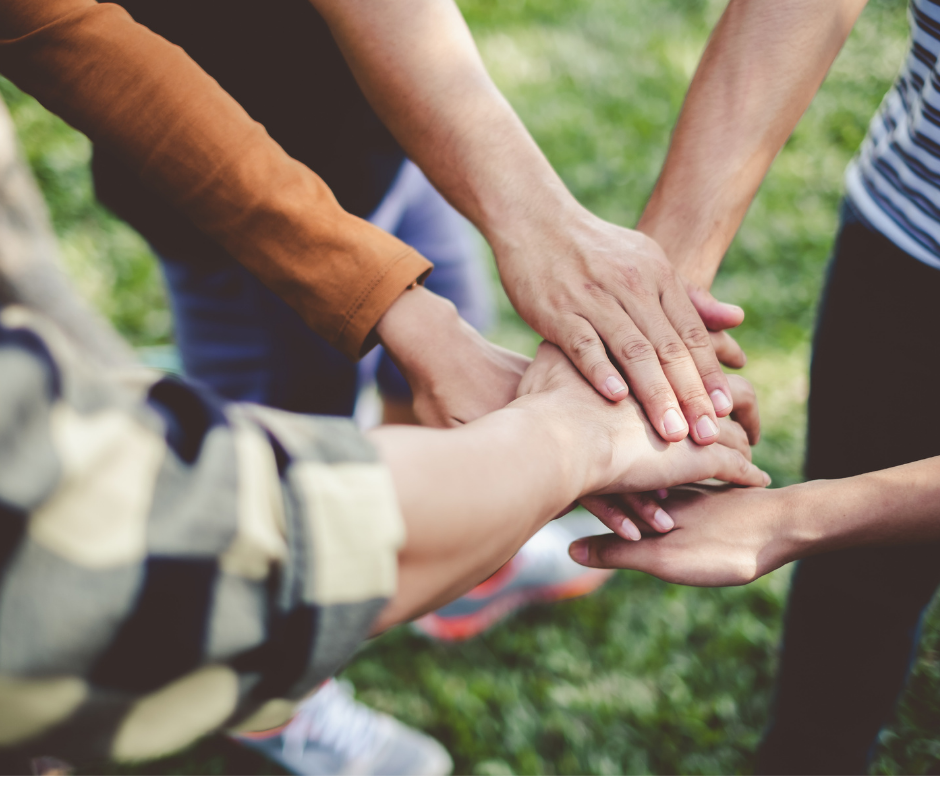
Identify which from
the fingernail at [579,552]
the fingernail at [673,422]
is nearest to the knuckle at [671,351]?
the fingernail at [673,422]

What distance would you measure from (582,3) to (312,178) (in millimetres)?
4464

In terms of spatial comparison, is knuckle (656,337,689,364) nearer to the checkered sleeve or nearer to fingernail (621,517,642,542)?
fingernail (621,517,642,542)

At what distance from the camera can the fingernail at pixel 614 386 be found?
3.83 feet

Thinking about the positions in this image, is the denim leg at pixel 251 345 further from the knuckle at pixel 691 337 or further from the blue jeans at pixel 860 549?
the blue jeans at pixel 860 549

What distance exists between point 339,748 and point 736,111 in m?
1.82

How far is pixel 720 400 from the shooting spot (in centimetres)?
127

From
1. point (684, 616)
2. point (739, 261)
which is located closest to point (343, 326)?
point (684, 616)

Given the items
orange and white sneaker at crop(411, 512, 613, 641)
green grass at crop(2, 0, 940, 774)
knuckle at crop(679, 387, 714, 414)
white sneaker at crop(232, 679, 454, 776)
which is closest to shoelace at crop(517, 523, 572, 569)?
orange and white sneaker at crop(411, 512, 613, 641)

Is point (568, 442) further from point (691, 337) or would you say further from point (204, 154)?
point (204, 154)

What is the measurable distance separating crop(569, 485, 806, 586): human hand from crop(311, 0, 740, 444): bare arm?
0.42 feet

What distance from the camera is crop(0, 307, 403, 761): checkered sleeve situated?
1.71 ft

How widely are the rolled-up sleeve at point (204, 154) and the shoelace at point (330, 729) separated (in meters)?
1.14

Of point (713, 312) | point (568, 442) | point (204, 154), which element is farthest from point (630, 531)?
point (204, 154)

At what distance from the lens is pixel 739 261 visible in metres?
3.39
